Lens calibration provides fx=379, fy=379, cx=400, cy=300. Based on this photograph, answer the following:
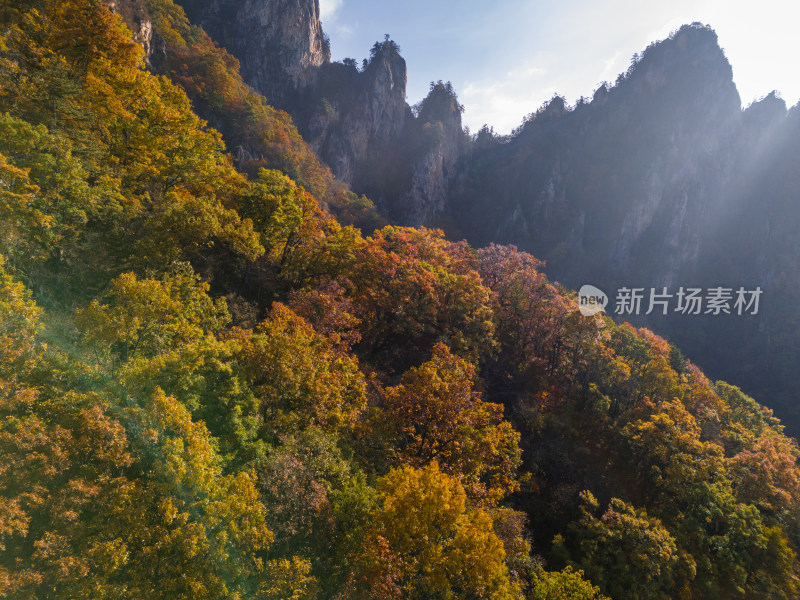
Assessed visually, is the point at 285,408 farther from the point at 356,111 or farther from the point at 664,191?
the point at 664,191

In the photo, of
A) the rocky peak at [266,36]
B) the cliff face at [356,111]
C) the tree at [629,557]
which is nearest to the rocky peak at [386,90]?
the cliff face at [356,111]

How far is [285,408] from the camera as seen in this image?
648 inches

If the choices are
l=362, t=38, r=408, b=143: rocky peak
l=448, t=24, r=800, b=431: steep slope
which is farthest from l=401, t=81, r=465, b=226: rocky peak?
l=448, t=24, r=800, b=431: steep slope

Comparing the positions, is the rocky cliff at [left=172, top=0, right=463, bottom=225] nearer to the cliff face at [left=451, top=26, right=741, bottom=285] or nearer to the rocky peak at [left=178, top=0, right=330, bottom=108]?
the rocky peak at [left=178, top=0, right=330, bottom=108]

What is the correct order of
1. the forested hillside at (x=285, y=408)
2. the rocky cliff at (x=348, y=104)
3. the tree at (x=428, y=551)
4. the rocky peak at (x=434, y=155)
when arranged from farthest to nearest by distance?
the rocky peak at (x=434, y=155)
the rocky cliff at (x=348, y=104)
the tree at (x=428, y=551)
the forested hillside at (x=285, y=408)

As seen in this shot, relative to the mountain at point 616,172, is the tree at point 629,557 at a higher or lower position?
lower

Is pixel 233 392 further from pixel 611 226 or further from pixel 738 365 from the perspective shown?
pixel 611 226

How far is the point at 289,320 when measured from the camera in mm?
17922

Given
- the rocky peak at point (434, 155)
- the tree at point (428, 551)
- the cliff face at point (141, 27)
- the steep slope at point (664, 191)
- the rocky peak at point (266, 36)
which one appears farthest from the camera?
the steep slope at point (664, 191)

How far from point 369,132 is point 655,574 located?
10387 centimetres

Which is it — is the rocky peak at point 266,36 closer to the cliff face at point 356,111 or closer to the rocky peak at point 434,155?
the cliff face at point 356,111

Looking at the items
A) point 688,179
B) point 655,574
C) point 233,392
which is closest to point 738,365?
point 688,179

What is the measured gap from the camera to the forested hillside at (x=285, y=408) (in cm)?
1027

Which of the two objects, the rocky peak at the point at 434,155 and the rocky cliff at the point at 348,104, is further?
the rocky peak at the point at 434,155
